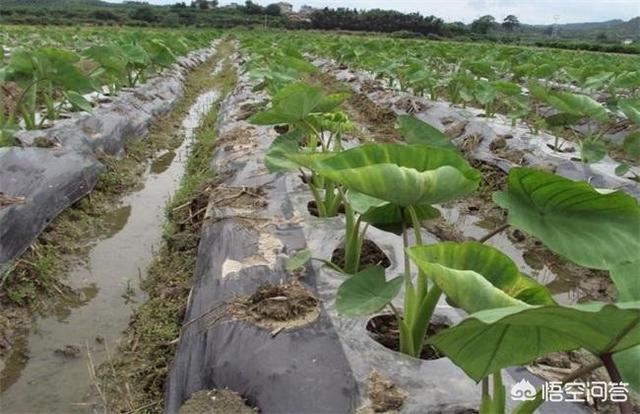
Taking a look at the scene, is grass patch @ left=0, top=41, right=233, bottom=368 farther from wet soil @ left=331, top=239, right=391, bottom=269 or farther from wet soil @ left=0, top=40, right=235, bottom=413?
wet soil @ left=331, top=239, right=391, bottom=269

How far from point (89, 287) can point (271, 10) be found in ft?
166

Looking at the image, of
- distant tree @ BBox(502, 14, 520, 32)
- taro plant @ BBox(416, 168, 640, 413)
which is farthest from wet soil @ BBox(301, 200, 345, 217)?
distant tree @ BBox(502, 14, 520, 32)

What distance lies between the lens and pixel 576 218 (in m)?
1.60

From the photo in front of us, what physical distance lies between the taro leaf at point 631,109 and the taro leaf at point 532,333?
3.63 meters

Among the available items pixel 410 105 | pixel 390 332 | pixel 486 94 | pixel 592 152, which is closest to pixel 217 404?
pixel 390 332

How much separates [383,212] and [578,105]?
108 inches

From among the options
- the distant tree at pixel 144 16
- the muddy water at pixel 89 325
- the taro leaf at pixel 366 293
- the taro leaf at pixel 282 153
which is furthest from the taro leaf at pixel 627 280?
the distant tree at pixel 144 16

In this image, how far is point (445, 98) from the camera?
9.92 metres

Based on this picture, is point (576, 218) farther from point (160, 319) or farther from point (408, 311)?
point (160, 319)

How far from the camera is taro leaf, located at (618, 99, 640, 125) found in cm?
420

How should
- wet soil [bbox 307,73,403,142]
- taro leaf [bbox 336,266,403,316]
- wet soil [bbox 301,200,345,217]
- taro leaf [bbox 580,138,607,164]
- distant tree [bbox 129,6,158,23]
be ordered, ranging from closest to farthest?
taro leaf [bbox 336,266,403,316] < wet soil [bbox 301,200,345,217] < taro leaf [bbox 580,138,607,164] < wet soil [bbox 307,73,403,142] < distant tree [bbox 129,6,158,23]

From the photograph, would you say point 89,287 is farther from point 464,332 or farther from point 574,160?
point 574,160

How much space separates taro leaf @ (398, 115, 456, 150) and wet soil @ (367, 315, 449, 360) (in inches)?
29.0

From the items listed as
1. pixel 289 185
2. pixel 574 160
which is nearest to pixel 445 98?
pixel 574 160
